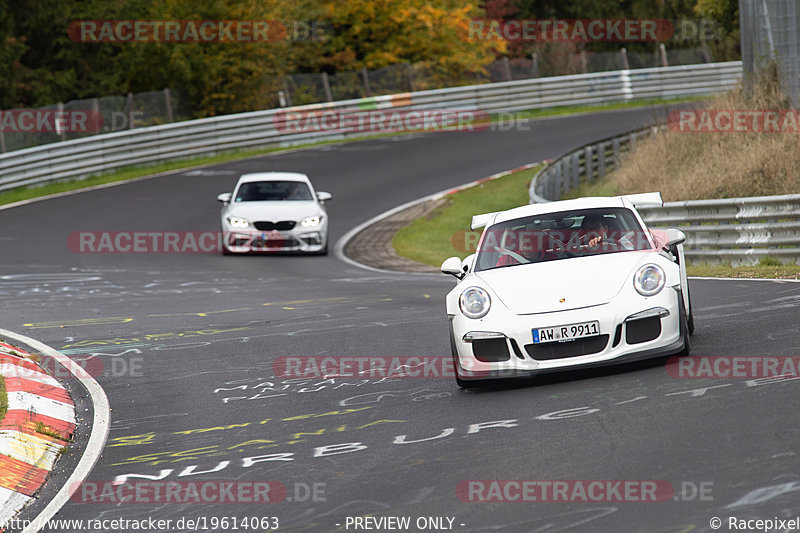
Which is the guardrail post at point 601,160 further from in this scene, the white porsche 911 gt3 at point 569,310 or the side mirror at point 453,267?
the side mirror at point 453,267

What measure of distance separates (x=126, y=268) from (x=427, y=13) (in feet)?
100.0

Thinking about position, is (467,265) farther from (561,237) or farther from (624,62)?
(624,62)

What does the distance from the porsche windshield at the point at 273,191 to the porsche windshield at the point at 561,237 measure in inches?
493

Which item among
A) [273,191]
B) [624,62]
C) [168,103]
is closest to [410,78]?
[624,62]

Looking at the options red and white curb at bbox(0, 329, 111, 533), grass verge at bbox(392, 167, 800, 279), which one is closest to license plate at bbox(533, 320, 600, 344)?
red and white curb at bbox(0, 329, 111, 533)

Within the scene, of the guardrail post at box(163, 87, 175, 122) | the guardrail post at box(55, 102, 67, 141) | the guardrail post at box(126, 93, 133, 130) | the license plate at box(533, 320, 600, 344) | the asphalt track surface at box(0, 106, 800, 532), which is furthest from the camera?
the guardrail post at box(163, 87, 175, 122)

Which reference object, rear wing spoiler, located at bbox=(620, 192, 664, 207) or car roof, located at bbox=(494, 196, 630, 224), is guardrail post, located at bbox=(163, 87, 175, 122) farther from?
rear wing spoiler, located at bbox=(620, 192, 664, 207)

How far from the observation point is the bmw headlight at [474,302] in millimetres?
8367

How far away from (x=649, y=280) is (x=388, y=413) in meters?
2.21

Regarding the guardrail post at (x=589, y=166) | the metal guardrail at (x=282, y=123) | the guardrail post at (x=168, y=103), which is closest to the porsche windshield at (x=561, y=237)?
the guardrail post at (x=589, y=166)

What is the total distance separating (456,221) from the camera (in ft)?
82.2

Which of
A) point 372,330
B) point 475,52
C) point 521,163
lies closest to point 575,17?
point 475,52

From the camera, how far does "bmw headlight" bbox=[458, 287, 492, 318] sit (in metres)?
8.37

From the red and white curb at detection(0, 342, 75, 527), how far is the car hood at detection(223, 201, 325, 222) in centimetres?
1072
